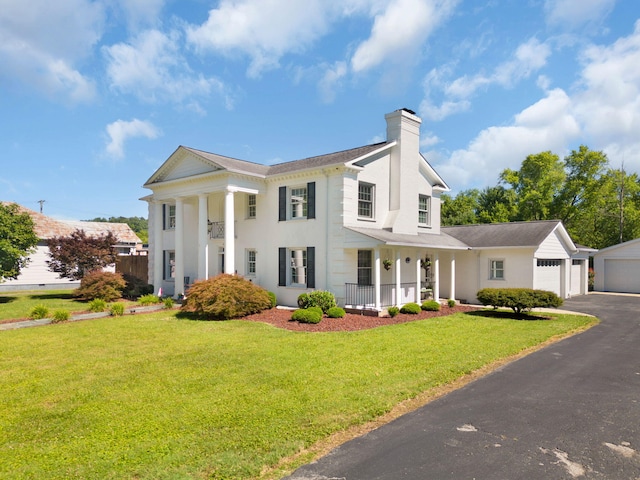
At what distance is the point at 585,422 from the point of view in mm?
6102

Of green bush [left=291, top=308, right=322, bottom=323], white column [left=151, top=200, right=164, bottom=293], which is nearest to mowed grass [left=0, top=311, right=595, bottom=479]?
green bush [left=291, top=308, right=322, bottom=323]

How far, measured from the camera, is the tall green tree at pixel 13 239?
1747 cm

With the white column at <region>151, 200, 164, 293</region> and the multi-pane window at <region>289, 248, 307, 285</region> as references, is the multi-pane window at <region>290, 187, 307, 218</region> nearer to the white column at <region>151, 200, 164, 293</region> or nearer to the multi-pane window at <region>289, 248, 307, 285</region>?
the multi-pane window at <region>289, 248, 307, 285</region>

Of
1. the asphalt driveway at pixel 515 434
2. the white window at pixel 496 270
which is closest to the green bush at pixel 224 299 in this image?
the asphalt driveway at pixel 515 434

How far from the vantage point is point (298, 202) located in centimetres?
1917

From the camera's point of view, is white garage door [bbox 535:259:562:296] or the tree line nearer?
white garage door [bbox 535:259:562:296]

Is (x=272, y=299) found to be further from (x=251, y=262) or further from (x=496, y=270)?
(x=496, y=270)

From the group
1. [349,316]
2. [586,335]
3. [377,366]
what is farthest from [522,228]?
[377,366]

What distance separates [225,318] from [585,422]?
12069 mm

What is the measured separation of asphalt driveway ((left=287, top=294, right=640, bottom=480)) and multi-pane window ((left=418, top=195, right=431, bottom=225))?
41.3ft

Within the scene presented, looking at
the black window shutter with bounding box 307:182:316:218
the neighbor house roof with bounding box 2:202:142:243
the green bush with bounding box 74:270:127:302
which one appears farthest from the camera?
the neighbor house roof with bounding box 2:202:142:243

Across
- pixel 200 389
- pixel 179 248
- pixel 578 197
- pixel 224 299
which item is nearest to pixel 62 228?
pixel 179 248

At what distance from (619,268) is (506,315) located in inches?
679

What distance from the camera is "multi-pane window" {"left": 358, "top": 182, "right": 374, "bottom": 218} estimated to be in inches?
717
